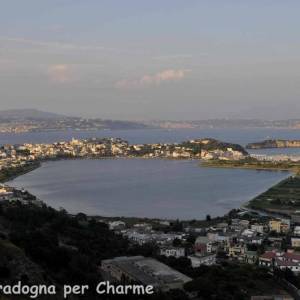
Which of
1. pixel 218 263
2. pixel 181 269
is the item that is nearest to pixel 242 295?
pixel 181 269

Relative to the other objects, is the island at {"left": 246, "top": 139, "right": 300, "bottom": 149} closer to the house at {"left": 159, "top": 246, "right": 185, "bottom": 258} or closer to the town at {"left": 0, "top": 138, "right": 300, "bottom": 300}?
the town at {"left": 0, "top": 138, "right": 300, "bottom": 300}

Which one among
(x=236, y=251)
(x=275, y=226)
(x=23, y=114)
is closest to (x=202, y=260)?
(x=236, y=251)

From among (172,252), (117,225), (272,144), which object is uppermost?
(272,144)

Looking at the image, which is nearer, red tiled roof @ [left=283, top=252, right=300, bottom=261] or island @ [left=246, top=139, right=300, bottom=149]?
red tiled roof @ [left=283, top=252, right=300, bottom=261]

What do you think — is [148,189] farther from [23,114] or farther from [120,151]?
[23,114]

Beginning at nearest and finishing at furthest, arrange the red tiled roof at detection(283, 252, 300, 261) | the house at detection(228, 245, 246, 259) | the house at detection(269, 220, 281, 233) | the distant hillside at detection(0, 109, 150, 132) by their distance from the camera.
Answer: the red tiled roof at detection(283, 252, 300, 261)
the house at detection(228, 245, 246, 259)
the house at detection(269, 220, 281, 233)
the distant hillside at detection(0, 109, 150, 132)

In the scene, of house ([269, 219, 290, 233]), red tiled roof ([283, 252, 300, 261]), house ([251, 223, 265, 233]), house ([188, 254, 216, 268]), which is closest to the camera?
house ([188, 254, 216, 268])

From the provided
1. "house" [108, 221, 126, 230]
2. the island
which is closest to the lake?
"house" [108, 221, 126, 230]

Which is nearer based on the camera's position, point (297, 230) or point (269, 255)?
point (269, 255)

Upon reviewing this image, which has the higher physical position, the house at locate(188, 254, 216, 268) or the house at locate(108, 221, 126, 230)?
the house at locate(188, 254, 216, 268)

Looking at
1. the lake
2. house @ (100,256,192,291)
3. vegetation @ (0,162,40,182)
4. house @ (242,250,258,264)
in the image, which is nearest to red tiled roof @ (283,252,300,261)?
house @ (242,250,258,264)

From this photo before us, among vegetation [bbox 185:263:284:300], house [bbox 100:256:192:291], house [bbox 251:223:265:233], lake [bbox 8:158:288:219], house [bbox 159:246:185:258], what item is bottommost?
lake [bbox 8:158:288:219]

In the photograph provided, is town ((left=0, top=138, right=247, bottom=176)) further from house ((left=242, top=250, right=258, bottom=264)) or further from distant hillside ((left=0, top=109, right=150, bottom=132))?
distant hillside ((left=0, top=109, right=150, bottom=132))
